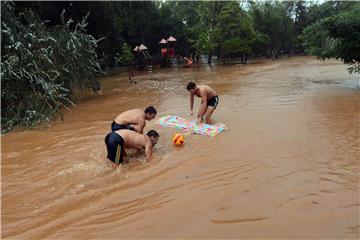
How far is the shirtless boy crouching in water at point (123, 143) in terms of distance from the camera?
6.06m

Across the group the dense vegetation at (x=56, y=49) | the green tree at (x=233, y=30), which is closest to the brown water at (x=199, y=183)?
the dense vegetation at (x=56, y=49)

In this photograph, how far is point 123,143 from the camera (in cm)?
617

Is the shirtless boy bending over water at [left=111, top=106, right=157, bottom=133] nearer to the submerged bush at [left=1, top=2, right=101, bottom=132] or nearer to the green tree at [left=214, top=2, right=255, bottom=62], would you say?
the submerged bush at [left=1, top=2, right=101, bottom=132]

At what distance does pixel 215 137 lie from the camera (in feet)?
25.5

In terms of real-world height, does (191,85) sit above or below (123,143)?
above

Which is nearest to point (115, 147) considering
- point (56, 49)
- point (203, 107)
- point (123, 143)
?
point (123, 143)

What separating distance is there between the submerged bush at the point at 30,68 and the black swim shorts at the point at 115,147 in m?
4.87

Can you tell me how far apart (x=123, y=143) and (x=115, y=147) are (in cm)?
18

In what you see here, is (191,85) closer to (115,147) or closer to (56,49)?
(115,147)

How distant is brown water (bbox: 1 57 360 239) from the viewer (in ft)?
13.6

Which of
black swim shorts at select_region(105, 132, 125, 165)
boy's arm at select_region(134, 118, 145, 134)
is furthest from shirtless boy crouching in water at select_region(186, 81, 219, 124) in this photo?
black swim shorts at select_region(105, 132, 125, 165)

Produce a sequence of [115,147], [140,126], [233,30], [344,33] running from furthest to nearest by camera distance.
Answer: [233,30], [344,33], [140,126], [115,147]

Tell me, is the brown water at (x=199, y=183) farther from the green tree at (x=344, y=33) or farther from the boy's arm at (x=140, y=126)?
the green tree at (x=344, y=33)

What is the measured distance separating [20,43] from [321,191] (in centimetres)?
940
